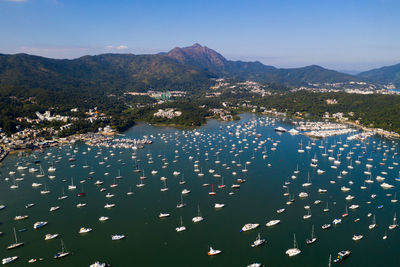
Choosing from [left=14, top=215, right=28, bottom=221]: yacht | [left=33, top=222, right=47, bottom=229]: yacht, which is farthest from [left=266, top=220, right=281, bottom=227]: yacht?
[left=14, top=215, right=28, bottom=221]: yacht

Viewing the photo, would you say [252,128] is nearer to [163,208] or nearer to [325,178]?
[325,178]

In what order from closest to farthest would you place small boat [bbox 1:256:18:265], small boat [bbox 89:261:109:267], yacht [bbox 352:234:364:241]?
small boat [bbox 89:261:109:267]
small boat [bbox 1:256:18:265]
yacht [bbox 352:234:364:241]

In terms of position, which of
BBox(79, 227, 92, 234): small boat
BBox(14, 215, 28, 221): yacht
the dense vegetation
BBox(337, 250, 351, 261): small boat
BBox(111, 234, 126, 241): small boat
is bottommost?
BBox(337, 250, 351, 261): small boat

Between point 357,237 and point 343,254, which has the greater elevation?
point 357,237

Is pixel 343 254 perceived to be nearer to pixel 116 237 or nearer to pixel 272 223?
pixel 272 223

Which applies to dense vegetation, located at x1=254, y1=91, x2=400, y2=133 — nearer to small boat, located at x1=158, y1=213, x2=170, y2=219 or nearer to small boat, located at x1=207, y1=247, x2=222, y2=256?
small boat, located at x1=158, y1=213, x2=170, y2=219

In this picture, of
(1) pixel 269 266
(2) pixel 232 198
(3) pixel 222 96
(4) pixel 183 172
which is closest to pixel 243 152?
(4) pixel 183 172

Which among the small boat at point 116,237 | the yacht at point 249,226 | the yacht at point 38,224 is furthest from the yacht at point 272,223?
the yacht at point 38,224

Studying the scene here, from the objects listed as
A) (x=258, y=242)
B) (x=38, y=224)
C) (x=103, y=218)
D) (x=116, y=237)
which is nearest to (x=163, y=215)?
(x=116, y=237)

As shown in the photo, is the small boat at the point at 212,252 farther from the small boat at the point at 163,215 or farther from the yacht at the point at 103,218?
the yacht at the point at 103,218
